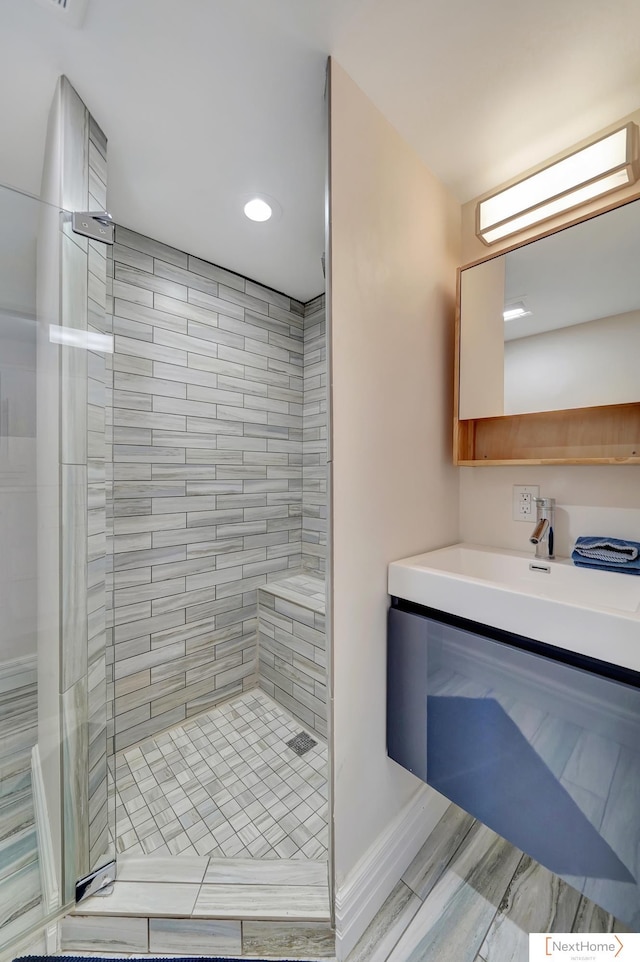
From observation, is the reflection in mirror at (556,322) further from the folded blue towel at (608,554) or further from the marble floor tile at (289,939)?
the marble floor tile at (289,939)

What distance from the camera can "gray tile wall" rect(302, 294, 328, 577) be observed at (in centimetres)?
232

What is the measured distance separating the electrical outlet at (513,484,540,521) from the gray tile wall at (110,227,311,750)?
138 centimetres

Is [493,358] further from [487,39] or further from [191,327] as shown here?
[191,327]

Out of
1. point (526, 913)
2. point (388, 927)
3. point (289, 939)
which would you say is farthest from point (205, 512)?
point (526, 913)

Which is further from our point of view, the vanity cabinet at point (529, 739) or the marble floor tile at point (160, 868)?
the marble floor tile at point (160, 868)

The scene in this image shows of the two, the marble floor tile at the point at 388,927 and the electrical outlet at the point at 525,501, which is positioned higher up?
the electrical outlet at the point at 525,501

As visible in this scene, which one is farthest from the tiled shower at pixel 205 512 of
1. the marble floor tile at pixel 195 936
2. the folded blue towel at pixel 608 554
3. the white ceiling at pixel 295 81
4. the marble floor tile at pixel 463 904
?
the folded blue towel at pixel 608 554

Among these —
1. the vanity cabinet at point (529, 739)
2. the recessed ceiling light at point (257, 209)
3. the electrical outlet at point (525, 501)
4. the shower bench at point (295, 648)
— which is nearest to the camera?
the vanity cabinet at point (529, 739)

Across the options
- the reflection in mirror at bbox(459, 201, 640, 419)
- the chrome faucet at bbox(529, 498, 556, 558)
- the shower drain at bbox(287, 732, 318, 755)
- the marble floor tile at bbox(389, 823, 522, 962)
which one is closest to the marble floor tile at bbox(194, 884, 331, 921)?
the marble floor tile at bbox(389, 823, 522, 962)

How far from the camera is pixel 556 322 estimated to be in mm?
1223

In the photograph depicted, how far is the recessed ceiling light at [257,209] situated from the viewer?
1501mm

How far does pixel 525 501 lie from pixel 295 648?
1352 mm

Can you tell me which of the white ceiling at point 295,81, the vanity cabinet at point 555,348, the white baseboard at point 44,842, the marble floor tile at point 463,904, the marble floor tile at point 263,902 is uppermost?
the white ceiling at point 295,81

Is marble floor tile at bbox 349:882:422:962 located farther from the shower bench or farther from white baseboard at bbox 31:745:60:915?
white baseboard at bbox 31:745:60:915
